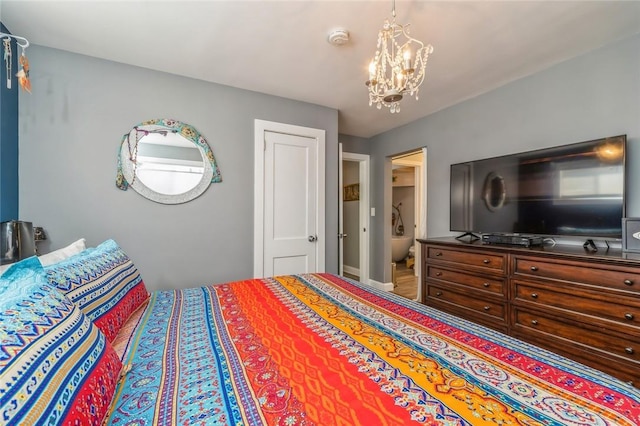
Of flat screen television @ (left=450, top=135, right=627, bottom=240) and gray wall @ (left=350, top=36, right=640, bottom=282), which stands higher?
gray wall @ (left=350, top=36, right=640, bottom=282)

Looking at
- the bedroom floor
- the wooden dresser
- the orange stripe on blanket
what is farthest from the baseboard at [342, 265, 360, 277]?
the orange stripe on blanket

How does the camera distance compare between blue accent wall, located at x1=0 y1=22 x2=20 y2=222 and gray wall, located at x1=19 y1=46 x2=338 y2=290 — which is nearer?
blue accent wall, located at x1=0 y1=22 x2=20 y2=222

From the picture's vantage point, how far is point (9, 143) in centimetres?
192

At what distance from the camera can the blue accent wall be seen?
1.82m

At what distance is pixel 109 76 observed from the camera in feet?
7.58

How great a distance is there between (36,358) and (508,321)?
8.96ft

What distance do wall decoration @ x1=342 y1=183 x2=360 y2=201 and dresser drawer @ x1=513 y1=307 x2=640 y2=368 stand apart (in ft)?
10.5

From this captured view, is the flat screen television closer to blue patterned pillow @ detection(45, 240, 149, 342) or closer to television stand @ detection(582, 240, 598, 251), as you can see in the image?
television stand @ detection(582, 240, 598, 251)

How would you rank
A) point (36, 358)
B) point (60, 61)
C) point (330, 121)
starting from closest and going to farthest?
1. point (36, 358)
2. point (60, 61)
3. point (330, 121)

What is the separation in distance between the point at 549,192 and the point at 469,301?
1.14 meters

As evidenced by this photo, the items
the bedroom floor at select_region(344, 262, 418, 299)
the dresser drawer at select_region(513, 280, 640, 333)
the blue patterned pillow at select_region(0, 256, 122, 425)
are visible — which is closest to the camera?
the blue patterned pillow at select_region(0, 256, 122, 425)

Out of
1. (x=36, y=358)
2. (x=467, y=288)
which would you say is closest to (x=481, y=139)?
(x=467, y=288)

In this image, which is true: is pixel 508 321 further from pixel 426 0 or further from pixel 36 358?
pixel 36 358

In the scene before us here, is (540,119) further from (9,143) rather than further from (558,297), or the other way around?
(9,143)
